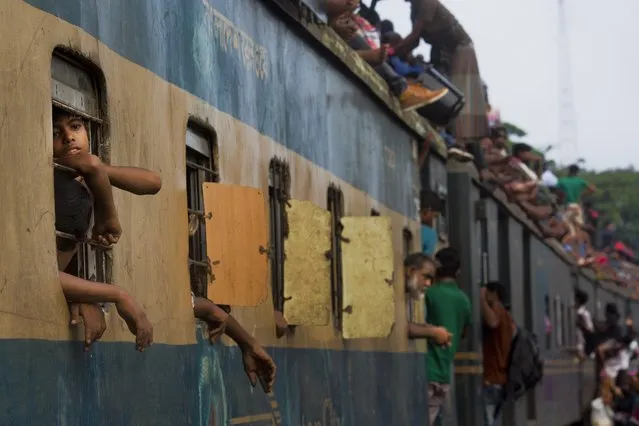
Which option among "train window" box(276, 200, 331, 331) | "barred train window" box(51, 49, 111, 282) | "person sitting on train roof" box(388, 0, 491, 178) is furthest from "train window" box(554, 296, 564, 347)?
"barred train window" box(51, 49, 111, 282)

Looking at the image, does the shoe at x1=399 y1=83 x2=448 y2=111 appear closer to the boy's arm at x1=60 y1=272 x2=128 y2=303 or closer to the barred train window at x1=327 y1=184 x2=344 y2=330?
the barred train window at x1=327 y1=184 x2=344 y2=330

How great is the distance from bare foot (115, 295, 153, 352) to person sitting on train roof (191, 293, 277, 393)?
4.63 feet

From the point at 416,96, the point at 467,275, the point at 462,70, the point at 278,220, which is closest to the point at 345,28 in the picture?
the point at 416,96

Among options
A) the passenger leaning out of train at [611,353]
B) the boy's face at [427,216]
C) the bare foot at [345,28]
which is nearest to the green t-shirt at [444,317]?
the boy's face at [427,216]

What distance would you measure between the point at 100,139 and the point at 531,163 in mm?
28119

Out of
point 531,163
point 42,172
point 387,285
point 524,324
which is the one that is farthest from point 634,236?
point 42,172

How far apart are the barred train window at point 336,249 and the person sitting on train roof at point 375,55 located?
1.08 m

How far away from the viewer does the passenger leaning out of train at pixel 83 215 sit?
18.5 ft

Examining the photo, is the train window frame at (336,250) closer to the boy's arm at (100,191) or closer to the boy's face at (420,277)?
the boy's face at (420,277)

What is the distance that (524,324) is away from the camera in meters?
21.2

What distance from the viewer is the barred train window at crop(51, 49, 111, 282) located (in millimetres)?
5809

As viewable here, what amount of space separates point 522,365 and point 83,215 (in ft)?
40.6

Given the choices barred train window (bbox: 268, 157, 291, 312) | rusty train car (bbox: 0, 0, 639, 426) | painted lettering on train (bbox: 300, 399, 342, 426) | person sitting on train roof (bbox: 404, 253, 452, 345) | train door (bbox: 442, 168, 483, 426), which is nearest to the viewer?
rusty train car (bbox: 0, 0, 639, 426)

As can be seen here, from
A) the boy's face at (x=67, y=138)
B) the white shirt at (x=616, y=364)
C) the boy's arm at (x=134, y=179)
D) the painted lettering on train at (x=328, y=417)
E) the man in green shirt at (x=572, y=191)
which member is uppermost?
the man in green shirt at (x=572, y=191)
